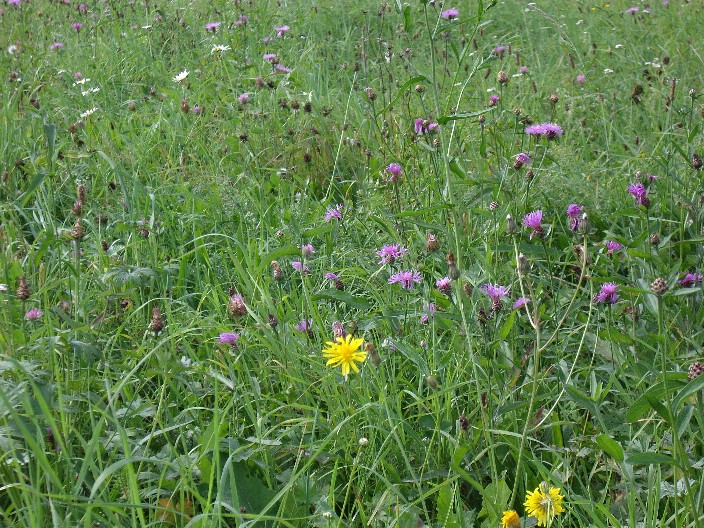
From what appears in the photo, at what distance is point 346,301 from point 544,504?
67 centimetres

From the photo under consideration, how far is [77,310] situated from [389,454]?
0.66m

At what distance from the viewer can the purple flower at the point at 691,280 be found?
166 centimetres

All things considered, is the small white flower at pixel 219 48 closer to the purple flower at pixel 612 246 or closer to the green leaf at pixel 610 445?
the purple flower at pixel 612 246

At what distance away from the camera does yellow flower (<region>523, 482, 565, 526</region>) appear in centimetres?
112

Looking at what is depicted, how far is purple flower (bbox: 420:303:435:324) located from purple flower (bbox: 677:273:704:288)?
1.62 ft

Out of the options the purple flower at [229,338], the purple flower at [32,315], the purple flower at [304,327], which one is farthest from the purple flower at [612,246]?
the purple flower at [32,315]

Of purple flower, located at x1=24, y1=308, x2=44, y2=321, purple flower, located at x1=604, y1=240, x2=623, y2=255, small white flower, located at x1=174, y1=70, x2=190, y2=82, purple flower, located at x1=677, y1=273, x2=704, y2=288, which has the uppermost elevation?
purple flower, located at x1=24, y1=308, x2=44, y2=321

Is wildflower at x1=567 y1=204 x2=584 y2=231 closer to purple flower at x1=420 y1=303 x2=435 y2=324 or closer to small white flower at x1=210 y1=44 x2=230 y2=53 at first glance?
purple flower at x1=420 y1=303 x2=435 y2=324

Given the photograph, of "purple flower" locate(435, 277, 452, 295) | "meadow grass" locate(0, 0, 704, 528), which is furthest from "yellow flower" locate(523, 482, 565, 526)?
"purple flower" locate(435, 277, 452, 295)

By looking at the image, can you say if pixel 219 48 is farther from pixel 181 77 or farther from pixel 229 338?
pixel 229 338

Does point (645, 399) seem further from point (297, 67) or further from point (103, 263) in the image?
point (297, 67)

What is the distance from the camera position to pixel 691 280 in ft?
5.49

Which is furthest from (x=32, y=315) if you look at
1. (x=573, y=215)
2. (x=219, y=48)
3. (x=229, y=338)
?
(x=219, y=48)

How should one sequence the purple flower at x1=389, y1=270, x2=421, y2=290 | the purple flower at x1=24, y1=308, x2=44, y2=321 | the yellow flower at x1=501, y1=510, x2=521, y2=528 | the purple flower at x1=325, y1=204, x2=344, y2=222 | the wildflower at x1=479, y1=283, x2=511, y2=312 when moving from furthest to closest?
the purple flower at x1=325, y1=204, x2=344, y2=222
the purple flower at x1=389, y1=270, x2=421, y2=290
the purple flower at x1=24, y1=308, x2=44, y2=321
the wildflower at x1=479, y1=283, x2=511, y2=312
the yellow flower at x1=501, y1=510, x2=521, y2=528
